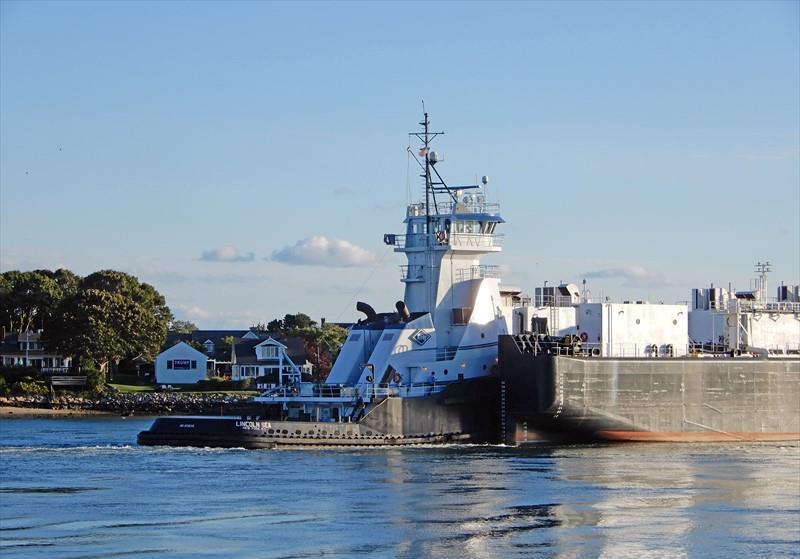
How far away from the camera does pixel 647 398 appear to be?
53.8 m

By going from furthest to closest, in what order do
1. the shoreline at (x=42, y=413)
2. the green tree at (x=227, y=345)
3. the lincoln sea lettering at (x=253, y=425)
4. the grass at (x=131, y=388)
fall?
the green tree at (x=227, y=345) < the grass at (x=131, y=388) < the shoreline at (x=42, y=413) < the lincoln sea lettering at (x=253, y=425)

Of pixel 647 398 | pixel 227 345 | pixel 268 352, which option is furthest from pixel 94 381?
pixel 647 398

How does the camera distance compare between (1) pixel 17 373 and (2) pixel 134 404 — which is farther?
(1) pixel 17 373

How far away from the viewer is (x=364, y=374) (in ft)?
172

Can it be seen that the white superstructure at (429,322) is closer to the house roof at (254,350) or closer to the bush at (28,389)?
the bush at (28,389)

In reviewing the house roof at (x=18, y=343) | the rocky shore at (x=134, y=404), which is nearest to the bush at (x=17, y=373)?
the rocky shore at (x=134, y=404)

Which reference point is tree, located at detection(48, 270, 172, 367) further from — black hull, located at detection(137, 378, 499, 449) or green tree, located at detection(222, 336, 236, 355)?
black hull, located at detection(137, 378, 499, 449)

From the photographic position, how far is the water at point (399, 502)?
32.4 metres

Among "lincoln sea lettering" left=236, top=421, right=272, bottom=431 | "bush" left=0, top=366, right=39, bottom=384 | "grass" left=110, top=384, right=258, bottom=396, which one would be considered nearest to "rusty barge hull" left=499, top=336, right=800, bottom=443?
"lincoln sea lettering" left=236, top=421, right=272, bottom=431

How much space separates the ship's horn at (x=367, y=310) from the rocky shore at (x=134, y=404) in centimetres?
2631

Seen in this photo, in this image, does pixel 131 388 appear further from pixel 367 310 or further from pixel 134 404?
pixel 367 310

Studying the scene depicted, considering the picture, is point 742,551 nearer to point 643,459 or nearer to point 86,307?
point 643,459

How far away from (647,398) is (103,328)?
47.1m

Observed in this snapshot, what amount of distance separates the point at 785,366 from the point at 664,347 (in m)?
4.62
